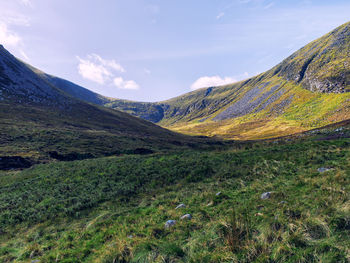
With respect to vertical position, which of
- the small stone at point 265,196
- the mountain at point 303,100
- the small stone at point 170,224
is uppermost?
the mountain at point 303,100

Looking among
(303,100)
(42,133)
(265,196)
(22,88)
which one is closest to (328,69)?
(303,100)

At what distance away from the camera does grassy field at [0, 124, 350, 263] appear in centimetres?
531

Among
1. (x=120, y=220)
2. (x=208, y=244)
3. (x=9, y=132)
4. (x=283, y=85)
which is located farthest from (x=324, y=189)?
(x=283, y=85)

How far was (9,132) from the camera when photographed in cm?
4241

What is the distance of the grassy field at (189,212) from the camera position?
5.31m

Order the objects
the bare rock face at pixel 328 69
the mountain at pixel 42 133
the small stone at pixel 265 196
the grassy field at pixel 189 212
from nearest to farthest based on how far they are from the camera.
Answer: the grassy field at pixel 189 212 < the small stone at pixel 265 196 < the mountain at pixel 42 133 < the bare rock face at pixel 328 69

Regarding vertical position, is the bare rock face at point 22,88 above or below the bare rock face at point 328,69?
below

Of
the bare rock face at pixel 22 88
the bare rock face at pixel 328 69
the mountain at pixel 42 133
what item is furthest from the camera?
the bare rock face at pixel 328 69

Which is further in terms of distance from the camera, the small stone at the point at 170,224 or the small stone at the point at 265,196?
the small stone at the point at 265,196

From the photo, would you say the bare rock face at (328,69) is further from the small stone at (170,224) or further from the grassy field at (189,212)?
the small stone at (170,224)

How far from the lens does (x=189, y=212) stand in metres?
9.59

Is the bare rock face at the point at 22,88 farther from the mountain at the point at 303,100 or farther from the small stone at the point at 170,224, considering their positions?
the mountain at the point at 303,100

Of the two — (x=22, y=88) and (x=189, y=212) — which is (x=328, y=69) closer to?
(x=189, y=212)

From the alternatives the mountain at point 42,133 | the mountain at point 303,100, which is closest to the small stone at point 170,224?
the mountain at point 42,133
